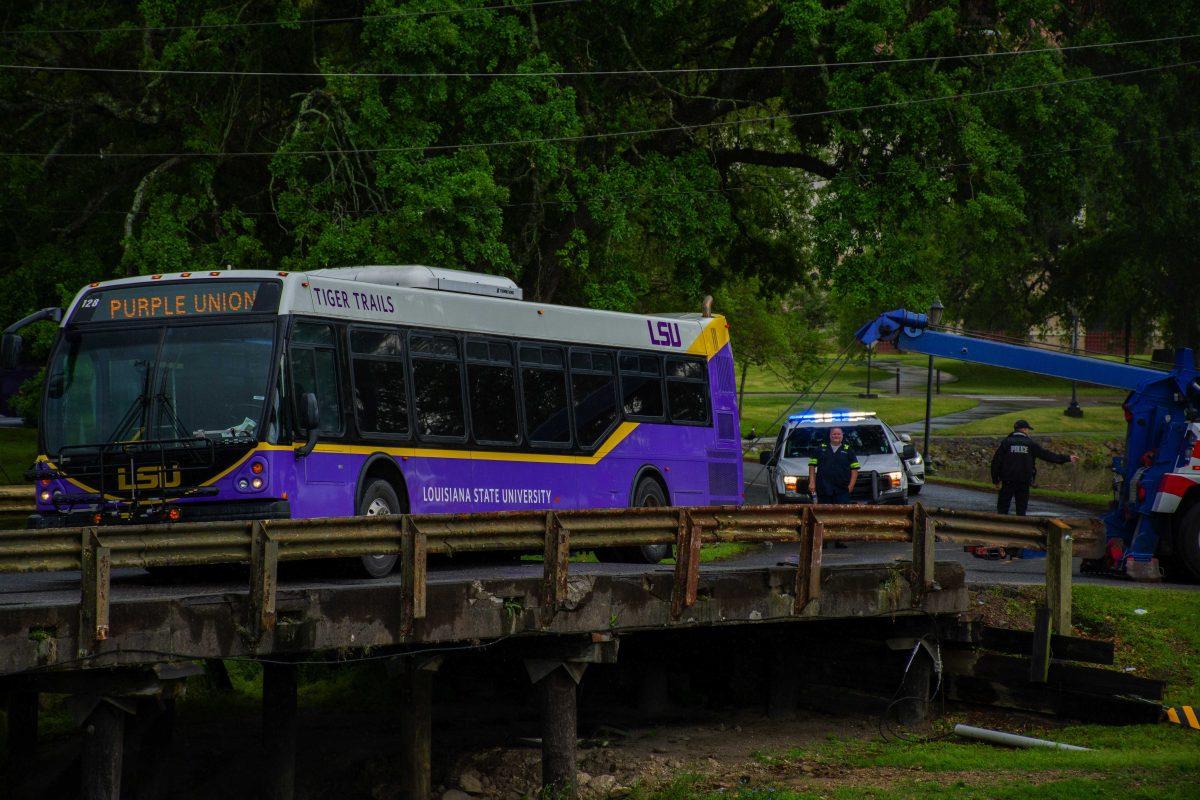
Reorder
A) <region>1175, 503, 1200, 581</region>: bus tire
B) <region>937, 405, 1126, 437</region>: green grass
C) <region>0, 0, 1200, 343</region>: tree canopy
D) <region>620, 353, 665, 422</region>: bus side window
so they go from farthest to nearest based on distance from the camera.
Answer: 1. <region>937, 405, 1126, 437</region>: green grass
2. <region>0, 0, 1200, 343</region>: tree canopy
3. <region>620, 353, 665, 422</region>: bus side window
4. <region>1175, 503, 1200, 581</region>: bus tire

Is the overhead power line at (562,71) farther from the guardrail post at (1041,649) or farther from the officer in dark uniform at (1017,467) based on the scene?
the guardrail post at (1041,649)

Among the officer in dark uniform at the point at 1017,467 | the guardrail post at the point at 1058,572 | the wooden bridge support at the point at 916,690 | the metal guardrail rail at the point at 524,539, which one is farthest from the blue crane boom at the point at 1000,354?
the wooden bridge support at the point at 916,690

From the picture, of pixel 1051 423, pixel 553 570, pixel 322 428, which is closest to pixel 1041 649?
pixel 553 570

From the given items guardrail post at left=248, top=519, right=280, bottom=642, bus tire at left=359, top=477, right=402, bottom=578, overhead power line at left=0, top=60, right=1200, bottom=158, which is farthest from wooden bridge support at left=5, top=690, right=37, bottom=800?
overhead power line at left=0, top=60, right=1200, bottom=158

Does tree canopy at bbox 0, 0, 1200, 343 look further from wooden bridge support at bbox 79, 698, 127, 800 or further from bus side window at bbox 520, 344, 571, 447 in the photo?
wooden bridge support at bbox 79, 698, 127, 800

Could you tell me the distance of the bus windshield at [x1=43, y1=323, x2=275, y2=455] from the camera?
15.5 meters

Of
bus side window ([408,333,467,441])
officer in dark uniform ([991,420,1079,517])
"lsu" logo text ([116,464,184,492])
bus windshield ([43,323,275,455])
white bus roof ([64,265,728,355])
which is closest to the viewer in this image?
"lsu" logo text ([116,464,184,492])

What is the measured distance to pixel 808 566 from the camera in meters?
16.5

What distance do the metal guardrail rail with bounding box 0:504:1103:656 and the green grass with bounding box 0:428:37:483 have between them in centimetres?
2090

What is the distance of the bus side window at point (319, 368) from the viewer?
1605 centimetres

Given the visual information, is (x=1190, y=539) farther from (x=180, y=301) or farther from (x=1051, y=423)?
(x=1051, y=423)

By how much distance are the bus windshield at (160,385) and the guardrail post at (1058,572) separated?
836cm

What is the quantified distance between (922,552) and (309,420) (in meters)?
6.50

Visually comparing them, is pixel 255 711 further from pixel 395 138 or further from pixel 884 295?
pixel 884 295
